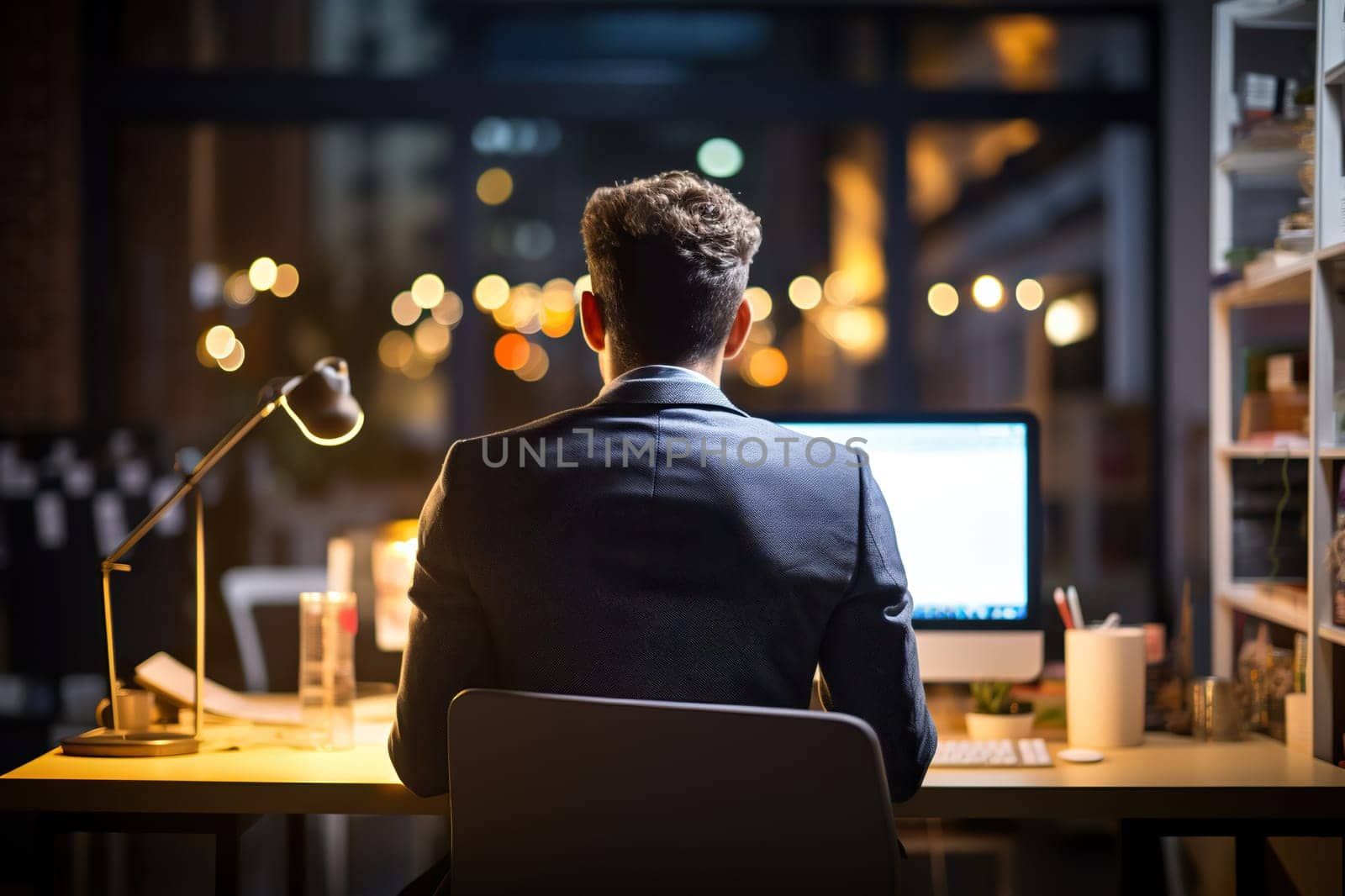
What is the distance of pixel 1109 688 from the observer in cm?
180

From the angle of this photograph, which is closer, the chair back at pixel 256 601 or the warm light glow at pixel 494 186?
the chair back at pixel 256 601

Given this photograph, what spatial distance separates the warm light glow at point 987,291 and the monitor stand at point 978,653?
295cm

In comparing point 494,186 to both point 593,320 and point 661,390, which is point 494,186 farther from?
point 661,390

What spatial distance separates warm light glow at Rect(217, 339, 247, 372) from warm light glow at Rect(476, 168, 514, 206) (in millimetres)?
1162

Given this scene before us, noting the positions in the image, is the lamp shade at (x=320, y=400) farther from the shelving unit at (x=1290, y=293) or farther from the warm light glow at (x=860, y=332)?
the warm light glow at (x=860, y=332)

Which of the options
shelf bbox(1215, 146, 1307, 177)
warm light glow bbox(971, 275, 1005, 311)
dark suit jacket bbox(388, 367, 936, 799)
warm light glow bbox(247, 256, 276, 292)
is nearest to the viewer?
dark suit jacket bbox(388, 367, 936, 799)

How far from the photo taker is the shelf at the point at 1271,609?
74.5 inches

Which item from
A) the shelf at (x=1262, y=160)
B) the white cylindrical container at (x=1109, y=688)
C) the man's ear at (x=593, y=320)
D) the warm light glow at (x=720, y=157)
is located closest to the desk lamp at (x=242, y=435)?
the man's ear at (x=593, y=320)

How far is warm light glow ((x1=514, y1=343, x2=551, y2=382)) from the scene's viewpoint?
4730 millimetres

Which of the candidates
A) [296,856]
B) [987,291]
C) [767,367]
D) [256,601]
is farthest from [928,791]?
[767,367]

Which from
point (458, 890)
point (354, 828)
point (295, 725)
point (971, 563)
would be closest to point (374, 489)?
point (354, 828)

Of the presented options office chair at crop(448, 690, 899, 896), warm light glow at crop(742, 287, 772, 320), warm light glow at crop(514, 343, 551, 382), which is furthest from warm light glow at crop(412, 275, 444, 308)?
office chair at crop(448, 690, 899, 896)

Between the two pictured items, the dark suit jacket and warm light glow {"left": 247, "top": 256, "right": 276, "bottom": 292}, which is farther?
warm light glow {"left": 247, "top": 256, "right": 276, "bottom": 292}

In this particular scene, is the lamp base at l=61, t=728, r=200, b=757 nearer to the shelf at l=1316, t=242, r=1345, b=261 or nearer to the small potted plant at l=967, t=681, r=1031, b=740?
the small potted plant at l=967, t=681, r=1031, b=740
